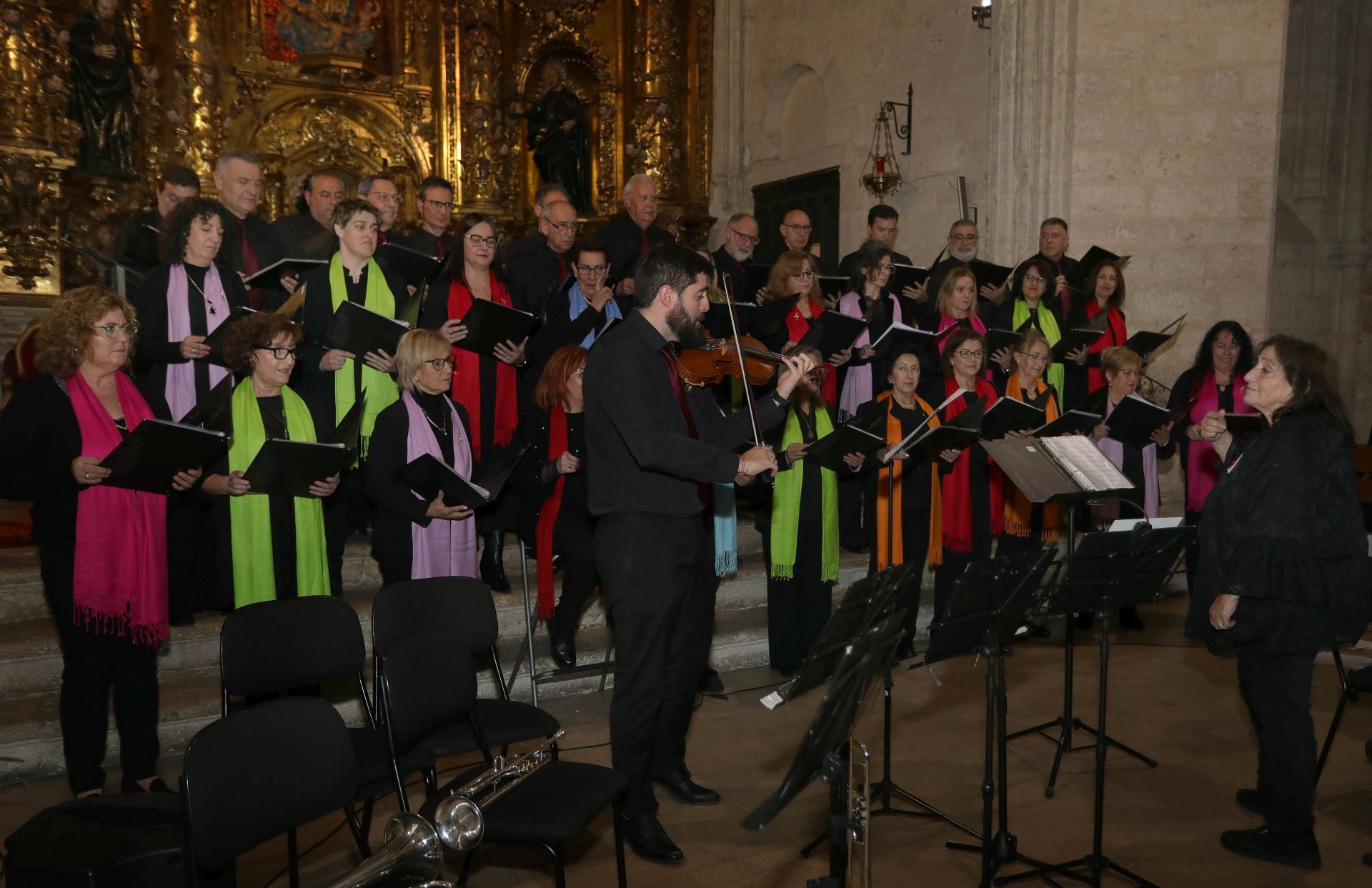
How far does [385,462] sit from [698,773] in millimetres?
1882

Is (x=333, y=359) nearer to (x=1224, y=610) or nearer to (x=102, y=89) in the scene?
(x=1224, y=610)

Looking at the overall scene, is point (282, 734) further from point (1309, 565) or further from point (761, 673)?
point (761, 673)

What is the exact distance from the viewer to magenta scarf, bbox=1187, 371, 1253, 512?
694 cm

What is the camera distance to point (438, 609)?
3.89 meters

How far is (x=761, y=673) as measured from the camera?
615 cm

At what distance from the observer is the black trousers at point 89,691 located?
3.90 meters

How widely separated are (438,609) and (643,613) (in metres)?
0.74

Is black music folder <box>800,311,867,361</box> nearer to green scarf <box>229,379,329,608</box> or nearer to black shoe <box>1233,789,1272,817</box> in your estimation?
green scarf <box>229,379,329,608</box>

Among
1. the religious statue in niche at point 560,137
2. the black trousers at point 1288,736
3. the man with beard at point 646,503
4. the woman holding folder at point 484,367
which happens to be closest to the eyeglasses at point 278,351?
the woman holding folder at point 484,367

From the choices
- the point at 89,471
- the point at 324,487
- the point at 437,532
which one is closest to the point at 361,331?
the point at 324,487

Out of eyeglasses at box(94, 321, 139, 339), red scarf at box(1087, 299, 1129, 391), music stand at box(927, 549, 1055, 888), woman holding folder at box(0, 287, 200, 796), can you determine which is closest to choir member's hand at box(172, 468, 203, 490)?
woman holding folder at box(0, 287, 200, 796)

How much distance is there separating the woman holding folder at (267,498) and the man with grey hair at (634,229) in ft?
9.92

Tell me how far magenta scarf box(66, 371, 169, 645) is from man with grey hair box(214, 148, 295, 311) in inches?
57.8

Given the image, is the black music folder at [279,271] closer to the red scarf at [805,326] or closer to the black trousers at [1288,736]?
the red scarf at [805,326]
